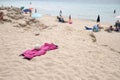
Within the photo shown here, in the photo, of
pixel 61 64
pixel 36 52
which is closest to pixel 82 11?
pixel 36 52

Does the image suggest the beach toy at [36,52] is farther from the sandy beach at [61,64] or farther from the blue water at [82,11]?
the blue water at [82,11]

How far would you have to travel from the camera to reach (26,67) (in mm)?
5727

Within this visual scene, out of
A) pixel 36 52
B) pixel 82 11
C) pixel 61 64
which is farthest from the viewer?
pixel 82 11

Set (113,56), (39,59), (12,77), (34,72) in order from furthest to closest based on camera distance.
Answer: (113,56), (39,59), (34,72), (12,77)

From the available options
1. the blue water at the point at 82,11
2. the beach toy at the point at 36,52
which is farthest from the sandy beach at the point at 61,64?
the blue water at the point at 82,11

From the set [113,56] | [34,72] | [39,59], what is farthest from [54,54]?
[113,56]

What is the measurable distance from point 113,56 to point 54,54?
291 centimetres

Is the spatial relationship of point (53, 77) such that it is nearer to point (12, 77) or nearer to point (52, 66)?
point (52, 66)

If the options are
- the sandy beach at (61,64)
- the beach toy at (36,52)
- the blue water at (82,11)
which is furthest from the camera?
the blue water at (82,11)

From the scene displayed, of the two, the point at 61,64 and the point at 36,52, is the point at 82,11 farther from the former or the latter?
the point at 61,64

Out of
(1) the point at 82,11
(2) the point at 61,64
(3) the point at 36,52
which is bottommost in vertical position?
(2) the point at 61,64

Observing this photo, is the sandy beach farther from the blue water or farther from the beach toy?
the blue water

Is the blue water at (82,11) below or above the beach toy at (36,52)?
above

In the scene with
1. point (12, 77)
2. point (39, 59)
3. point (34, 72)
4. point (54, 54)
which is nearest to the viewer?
point (12, 77)
